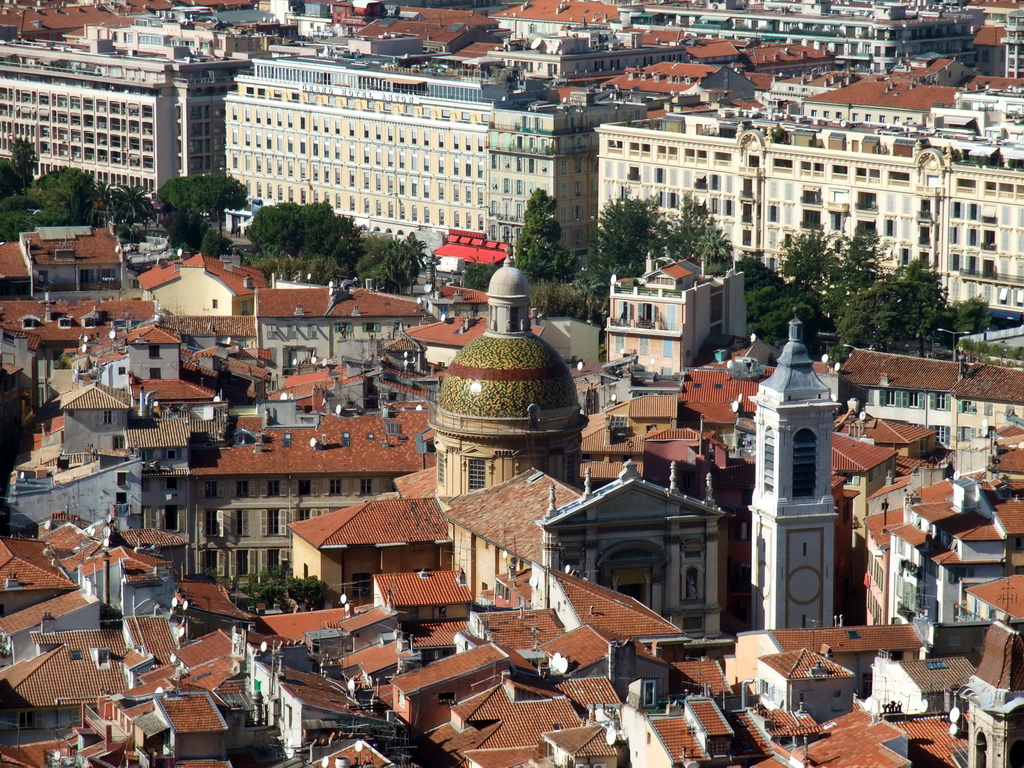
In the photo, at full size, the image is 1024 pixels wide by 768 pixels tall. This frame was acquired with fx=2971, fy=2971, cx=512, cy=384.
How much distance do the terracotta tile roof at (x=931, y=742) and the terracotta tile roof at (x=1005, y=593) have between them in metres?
14.9

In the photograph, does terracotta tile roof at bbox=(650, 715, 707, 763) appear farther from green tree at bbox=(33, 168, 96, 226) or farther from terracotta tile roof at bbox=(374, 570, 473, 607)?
green tree at bbox=(33, 168, 96, 226)

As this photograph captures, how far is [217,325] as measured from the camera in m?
140

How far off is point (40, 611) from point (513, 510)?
16312 millimetres

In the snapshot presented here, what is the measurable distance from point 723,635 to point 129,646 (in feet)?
62.4

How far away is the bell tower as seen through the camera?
291 feet

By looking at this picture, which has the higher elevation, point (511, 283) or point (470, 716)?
point (511, 283)

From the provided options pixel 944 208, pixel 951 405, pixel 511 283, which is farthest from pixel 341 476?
pixel 944 208

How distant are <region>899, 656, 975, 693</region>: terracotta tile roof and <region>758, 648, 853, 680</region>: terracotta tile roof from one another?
1.77m

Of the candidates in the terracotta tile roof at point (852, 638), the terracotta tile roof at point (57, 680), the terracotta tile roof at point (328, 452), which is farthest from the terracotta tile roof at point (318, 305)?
the terracotta tile roof at point (852, 638)

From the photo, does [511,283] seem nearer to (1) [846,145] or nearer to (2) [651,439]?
(2) [651,439]

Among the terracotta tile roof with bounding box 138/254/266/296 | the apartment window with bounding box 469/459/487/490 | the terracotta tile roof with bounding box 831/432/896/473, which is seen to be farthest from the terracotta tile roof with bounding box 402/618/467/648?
the terracotta tile roof with bounding box 138/254/266/296

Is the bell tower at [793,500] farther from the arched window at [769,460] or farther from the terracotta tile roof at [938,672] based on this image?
the terracotta tile roof at [938,672]

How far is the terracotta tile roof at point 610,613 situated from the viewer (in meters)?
83.0

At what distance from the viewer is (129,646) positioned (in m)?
83.8
